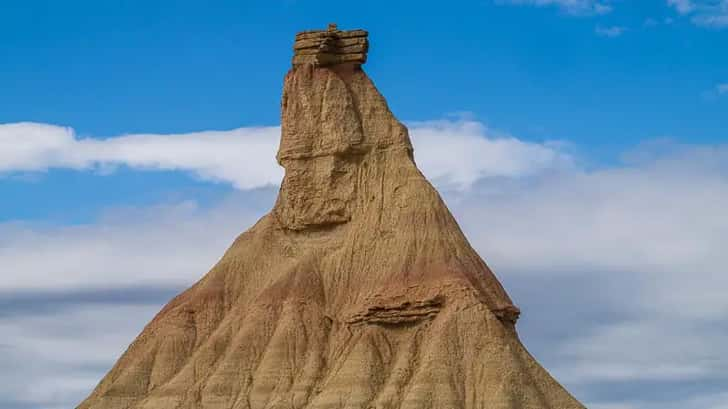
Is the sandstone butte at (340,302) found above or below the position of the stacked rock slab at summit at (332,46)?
below

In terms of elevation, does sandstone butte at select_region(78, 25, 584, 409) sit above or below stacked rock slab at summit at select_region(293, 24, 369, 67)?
below

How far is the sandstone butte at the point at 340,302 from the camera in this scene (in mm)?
94875

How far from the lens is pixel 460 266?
9862 centimetres

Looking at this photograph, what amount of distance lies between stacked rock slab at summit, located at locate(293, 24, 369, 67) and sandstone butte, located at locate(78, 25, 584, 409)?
0.24 feet

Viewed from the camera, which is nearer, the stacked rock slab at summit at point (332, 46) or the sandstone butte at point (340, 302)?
the sandstone butte at point (340, 302)

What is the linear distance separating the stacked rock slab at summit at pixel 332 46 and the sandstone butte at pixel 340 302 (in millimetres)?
72

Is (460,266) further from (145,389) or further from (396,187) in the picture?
(145,389)

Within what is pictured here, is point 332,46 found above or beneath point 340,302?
above

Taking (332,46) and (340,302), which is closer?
(340,302)

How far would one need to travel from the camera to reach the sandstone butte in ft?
311

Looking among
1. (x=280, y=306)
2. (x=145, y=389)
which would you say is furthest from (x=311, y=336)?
(x=145, y=389)

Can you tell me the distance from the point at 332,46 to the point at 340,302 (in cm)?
1344

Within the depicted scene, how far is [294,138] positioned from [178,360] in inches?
501

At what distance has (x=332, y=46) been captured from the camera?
105312mm
